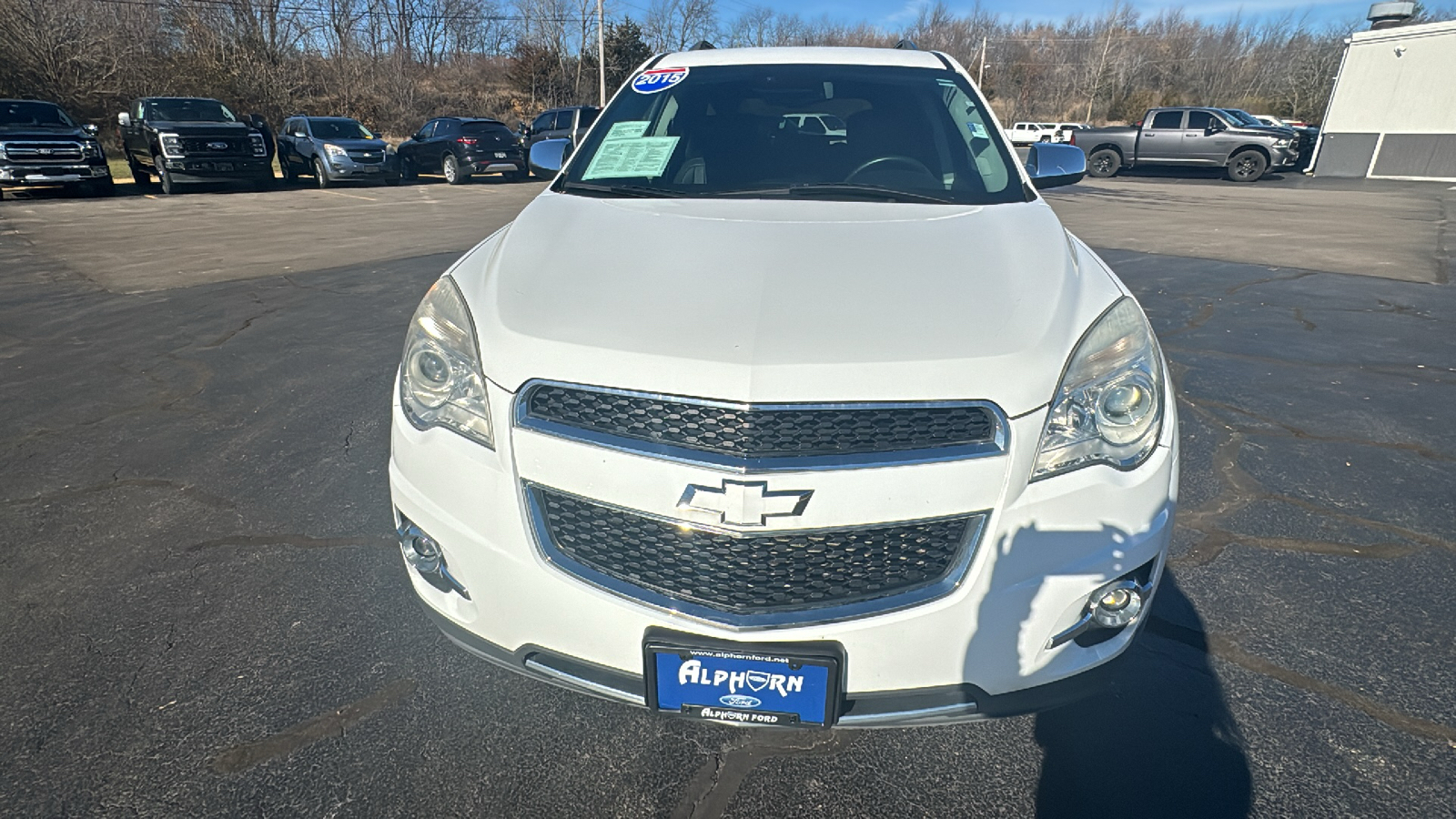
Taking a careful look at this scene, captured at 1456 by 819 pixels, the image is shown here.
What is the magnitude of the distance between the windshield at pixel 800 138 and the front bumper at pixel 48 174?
15573mm

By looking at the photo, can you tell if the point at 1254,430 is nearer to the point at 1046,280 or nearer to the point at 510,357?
the point at 1046,280

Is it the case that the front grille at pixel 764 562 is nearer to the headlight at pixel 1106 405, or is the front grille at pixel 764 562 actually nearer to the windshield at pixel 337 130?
the headlight at pixel 1106 405

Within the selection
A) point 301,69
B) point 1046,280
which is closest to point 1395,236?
point 1046,280

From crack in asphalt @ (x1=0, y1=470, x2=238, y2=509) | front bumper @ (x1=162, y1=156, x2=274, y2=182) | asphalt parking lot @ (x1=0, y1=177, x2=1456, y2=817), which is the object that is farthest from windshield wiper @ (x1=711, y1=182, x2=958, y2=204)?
front bumper @ (x1=162, y1=156, x2=274, y2=182)

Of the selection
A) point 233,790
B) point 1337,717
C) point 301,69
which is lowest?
point 233,790

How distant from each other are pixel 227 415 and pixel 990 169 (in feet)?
12.6

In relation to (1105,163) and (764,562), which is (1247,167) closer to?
(1105,163)

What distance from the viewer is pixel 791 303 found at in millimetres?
1684

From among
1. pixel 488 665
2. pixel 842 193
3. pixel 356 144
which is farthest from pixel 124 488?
pixel 356 144

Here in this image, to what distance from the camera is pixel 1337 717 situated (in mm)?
1970

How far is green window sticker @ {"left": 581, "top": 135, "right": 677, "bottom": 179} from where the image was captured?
2.80 meters

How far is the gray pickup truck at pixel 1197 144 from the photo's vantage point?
1948 cm

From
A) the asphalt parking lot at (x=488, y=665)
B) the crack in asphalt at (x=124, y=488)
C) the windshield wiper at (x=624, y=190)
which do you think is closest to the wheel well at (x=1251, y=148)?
the asphalt parking lot at (x=488, y=665)

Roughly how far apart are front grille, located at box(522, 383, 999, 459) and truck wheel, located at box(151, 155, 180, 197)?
1745 cm
